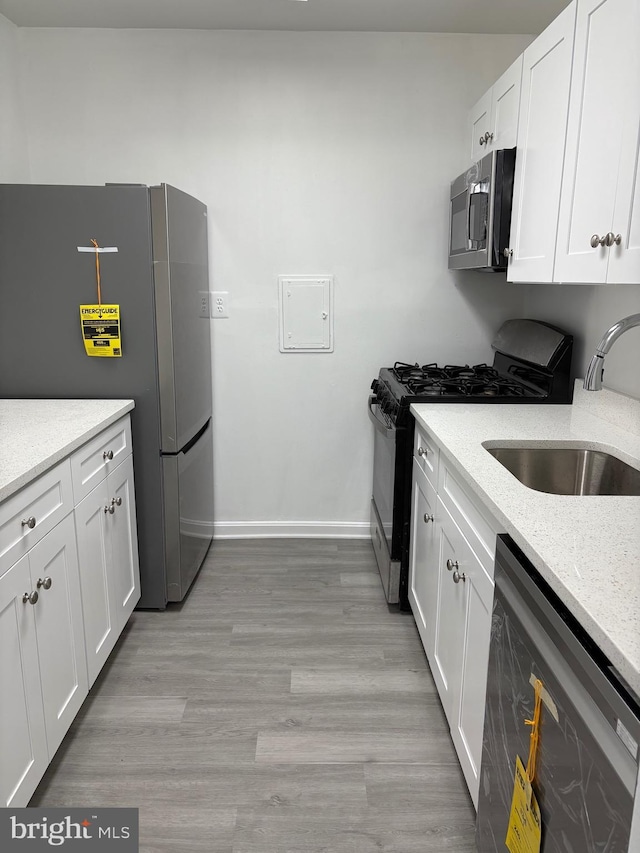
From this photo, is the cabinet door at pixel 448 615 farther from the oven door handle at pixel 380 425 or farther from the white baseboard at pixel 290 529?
the white baseboard at pixel 290 529

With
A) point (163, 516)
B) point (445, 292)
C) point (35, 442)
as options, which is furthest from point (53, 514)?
point (445, 292)

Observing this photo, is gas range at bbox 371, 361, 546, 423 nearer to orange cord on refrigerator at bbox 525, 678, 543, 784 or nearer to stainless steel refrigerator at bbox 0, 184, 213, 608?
stainless steel refrigerator at bbox 0, 184, 213, 608

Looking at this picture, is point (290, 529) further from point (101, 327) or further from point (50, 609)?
point (50, 609)

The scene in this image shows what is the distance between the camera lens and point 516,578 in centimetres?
121

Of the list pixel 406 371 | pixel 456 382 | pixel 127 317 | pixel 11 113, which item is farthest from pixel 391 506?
pixel 11 113

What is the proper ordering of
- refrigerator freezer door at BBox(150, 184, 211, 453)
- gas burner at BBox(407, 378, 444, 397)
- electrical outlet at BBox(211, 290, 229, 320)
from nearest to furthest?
1. refrigerator freezer door at BBox(150, 184, 211, 453)
2. gas burner at BBox(407, 378, 444, 397)
3. electrical outlet at BBox(211, 290, 229, 320)

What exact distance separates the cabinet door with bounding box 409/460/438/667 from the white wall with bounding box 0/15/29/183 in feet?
7.35

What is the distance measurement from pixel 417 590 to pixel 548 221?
139cm

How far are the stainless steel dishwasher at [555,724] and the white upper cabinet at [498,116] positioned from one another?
5.57ft

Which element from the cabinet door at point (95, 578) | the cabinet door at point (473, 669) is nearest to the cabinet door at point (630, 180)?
the cabinet door at point (473, 669)

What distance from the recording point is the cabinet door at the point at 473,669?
1.49 meters

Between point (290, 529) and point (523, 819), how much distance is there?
2.39 metres

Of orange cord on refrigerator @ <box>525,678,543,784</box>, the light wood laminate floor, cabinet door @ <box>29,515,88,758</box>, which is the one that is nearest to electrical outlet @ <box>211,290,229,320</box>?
the light wood laminate floor

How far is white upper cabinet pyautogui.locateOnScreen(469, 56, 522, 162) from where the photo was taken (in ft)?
7.51
